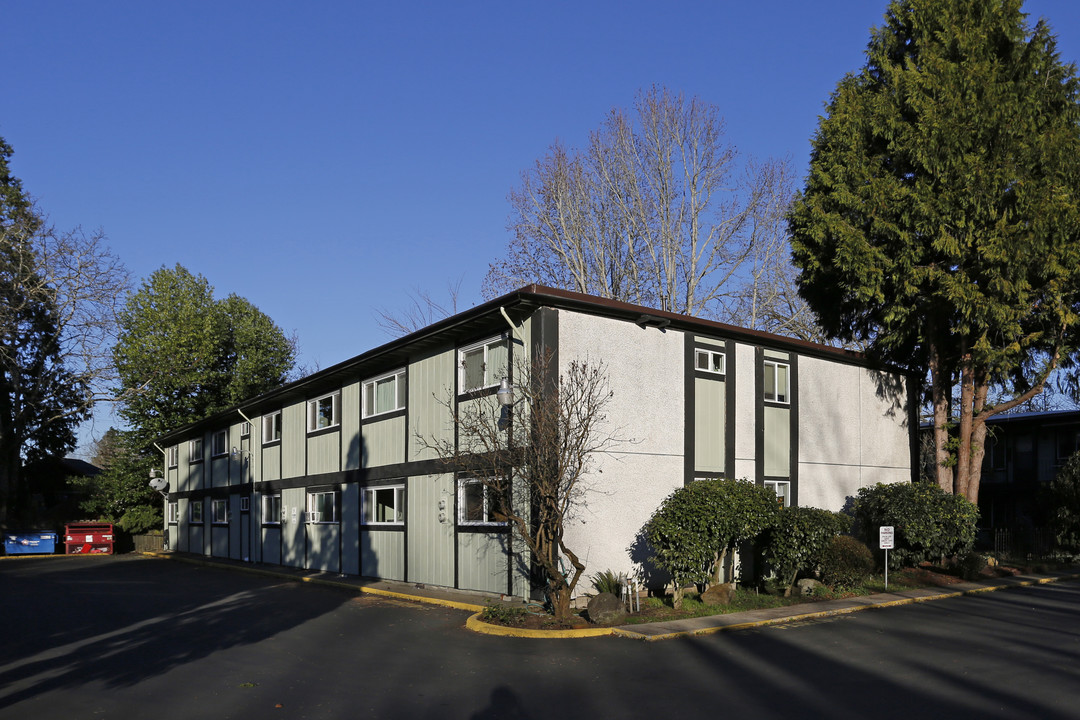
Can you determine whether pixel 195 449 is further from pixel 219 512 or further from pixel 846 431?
pixel 846 431

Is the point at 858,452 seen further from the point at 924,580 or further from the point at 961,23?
the point at 961,23

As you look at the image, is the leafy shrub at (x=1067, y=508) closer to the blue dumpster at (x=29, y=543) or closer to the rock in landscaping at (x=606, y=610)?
the rock in landscaping at (x=606, y=610)

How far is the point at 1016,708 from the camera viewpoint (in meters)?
8.07

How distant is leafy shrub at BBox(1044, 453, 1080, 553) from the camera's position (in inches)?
898

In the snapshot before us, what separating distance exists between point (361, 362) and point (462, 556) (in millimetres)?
5753

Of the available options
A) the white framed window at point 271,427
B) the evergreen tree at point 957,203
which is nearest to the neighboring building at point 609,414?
the white framed window at point 271,427

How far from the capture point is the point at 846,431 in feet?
70.7

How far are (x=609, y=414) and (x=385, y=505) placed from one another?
7.67 meters

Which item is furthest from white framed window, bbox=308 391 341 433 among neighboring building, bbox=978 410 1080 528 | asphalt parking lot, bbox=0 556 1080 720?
neighboring building, bbox=978 410 1080 528

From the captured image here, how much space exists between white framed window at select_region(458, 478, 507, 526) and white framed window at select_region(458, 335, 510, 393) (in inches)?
74.3

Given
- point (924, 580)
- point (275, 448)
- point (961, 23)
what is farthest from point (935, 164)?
point (275, 448)

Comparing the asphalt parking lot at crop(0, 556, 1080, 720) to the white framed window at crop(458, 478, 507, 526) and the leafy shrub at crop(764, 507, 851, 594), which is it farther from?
the white framed window at crop(458, 478, 507, 526)

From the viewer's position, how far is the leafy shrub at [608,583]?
1482cm

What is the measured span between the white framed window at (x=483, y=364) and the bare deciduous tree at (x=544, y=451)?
1.36ft
